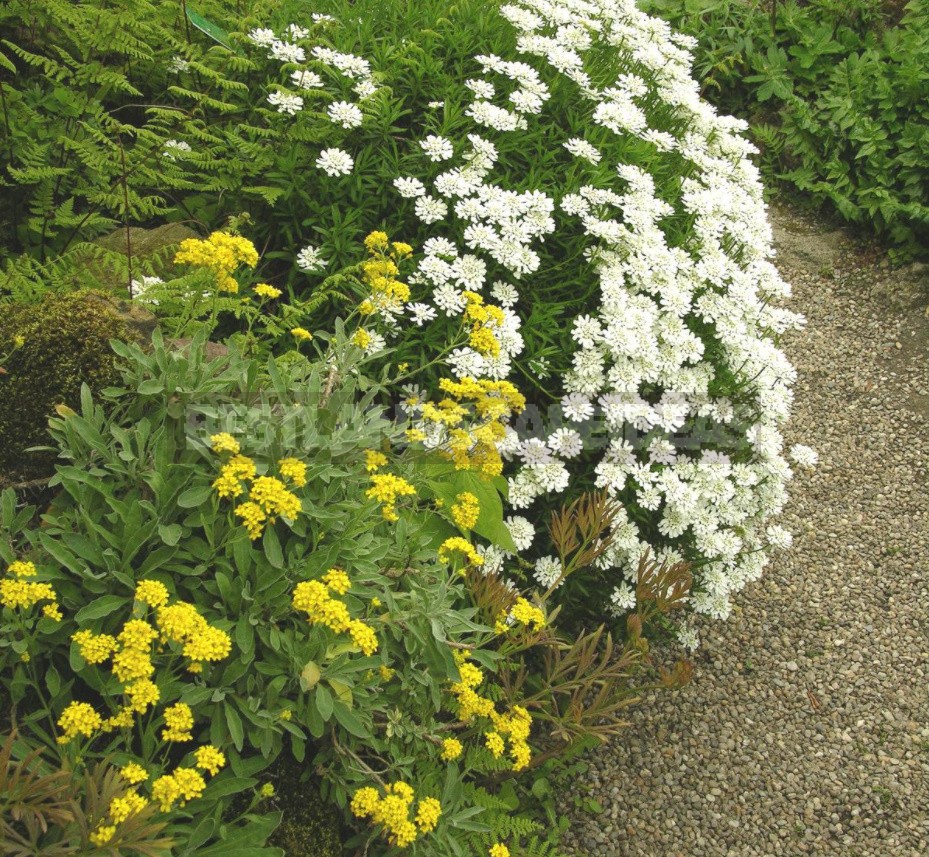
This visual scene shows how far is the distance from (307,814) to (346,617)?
705 millimetres

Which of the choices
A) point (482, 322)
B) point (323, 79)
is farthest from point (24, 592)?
point (323, 79)

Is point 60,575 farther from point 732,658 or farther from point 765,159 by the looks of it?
point 765,159

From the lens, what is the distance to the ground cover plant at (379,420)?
7.38 feet

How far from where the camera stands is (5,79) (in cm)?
409

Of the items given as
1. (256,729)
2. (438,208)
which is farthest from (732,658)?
(256,729)

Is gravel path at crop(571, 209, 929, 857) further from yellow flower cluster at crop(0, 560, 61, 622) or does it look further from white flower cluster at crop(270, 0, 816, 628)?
yellow flower cluster at crop(0, 560, 61, 622)

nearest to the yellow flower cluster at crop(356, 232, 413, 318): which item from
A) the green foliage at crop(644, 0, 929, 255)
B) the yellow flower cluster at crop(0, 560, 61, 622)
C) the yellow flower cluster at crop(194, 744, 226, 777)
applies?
the yellow flower cluster at crop(0, 560, 61, 622)

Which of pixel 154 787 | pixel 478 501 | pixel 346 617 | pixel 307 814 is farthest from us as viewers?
pixel 478 501

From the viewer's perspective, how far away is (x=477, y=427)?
2.78 metres

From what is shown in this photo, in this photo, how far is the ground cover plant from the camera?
7.38 ft

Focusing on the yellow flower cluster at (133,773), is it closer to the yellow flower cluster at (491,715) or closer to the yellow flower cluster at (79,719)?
the yellow flower cluster at (79,719)

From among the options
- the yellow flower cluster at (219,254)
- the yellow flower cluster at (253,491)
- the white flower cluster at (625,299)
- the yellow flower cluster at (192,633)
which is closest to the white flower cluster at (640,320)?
the white flower cluster at (625,299)

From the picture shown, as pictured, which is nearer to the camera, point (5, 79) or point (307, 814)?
point (307, 814)

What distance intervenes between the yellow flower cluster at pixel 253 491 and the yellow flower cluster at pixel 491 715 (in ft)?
2.25
